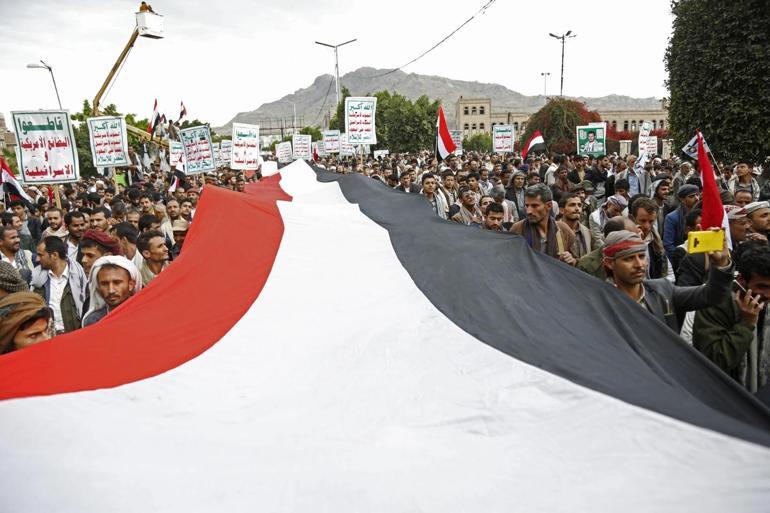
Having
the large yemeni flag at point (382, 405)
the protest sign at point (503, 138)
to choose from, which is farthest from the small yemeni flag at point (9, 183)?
the protest sign at point (503, 138)

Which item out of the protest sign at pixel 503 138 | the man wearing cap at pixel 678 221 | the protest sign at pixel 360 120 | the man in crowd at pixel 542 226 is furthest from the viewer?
the protest sign at pixel 503 138

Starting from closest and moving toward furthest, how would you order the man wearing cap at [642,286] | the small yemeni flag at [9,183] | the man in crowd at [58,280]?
the man wearing cap at [642,286] < the man in crowd at [58,280] < the small yemeni flag at [9,183]

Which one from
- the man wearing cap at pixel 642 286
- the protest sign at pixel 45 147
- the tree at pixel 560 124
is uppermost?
the tree at pixel 560 124

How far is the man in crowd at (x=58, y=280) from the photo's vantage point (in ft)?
15.1

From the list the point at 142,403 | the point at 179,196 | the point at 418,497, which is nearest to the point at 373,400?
the point at 418,497

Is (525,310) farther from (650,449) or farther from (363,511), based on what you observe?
(363,511)

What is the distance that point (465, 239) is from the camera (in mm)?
3711

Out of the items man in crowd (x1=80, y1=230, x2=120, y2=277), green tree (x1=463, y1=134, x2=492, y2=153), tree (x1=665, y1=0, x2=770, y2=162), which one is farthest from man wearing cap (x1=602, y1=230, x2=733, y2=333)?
green tree (x1=463, y1=134, x2=492, y2=153)

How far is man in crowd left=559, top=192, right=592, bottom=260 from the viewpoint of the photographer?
5.17 metres

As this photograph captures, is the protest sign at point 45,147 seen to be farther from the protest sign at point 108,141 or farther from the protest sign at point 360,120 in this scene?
the protest sign at point 360,120

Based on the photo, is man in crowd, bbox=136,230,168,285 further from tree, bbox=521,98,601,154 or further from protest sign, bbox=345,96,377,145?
Answer: tree, bbox=521,98,601,154

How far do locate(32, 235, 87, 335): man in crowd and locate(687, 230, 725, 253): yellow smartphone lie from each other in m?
4.52

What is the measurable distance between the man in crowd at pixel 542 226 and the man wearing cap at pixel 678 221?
6.10 ft

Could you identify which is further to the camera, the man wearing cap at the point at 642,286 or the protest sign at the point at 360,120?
the protest sign at the point at 360,120
